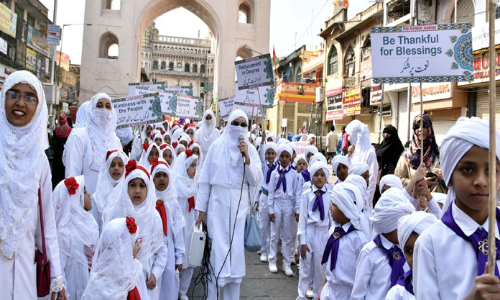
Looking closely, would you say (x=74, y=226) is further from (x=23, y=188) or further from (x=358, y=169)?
(x=358, y=169)

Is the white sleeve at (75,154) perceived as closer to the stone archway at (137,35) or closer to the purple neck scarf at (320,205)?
the purple neck scarf at (320,205)

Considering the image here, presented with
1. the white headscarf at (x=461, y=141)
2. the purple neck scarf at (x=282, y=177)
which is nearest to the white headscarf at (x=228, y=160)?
the purple neck scarf at (x=282, y=177)

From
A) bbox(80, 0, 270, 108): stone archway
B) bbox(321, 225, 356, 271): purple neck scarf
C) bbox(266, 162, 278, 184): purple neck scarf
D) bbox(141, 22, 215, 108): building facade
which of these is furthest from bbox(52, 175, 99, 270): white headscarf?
bbox(141, 22, 215, 108): building facade

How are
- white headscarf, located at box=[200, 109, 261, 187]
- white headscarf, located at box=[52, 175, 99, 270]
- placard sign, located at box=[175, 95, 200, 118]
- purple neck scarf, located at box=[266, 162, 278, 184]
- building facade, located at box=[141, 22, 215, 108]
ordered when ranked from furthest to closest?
building facade, located at box=[141, 22, 215, 108]
placard sign, located at box=[175, 95, 200, 118]
purple neck scarf, located at box=[266, 162, 278, 184]
white headscarf, located at box=[200, 109, 261, 187]
white headscarf, located at box=[52, 175, 99, 270]

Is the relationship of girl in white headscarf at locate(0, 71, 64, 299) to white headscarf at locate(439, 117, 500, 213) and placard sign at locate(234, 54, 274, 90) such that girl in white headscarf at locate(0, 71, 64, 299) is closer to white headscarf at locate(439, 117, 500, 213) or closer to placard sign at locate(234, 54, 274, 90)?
white headscarf at locate(439, 117, 500, 213)

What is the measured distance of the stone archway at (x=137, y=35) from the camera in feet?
82.5

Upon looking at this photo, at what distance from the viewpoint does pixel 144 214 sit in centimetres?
291

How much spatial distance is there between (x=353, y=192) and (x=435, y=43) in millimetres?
1667

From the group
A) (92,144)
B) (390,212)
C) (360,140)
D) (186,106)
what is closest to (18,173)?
(390,212)

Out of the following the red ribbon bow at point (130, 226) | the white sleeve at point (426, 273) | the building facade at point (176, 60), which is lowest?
the red ribbon bow at point (130, 226)

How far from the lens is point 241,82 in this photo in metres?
6.98

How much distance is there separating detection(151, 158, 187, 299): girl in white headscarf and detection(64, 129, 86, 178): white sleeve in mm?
859

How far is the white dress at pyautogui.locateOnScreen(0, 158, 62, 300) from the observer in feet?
6.40

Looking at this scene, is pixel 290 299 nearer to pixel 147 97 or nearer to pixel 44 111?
pixel 44 111
